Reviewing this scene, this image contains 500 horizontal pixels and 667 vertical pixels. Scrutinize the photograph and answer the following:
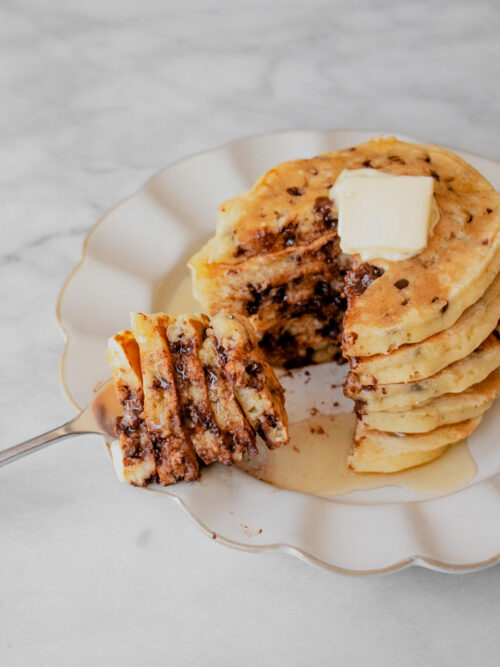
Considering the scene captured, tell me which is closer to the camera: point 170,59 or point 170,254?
point 170,254

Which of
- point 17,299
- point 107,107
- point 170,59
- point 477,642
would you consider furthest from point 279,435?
point 170,59

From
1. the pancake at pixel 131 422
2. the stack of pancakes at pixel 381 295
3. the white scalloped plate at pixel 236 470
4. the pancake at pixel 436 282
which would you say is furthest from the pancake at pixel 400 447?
the pancake at pixel 131 422

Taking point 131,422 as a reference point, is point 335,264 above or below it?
above

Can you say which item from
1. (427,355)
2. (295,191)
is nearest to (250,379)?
(427,355)

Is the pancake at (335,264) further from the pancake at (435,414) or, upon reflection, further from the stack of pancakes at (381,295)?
the pancake at (435,414)

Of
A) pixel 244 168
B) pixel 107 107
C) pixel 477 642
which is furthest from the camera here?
pixel 107 107

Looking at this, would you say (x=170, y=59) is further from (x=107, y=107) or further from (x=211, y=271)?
(x=211, y=271)

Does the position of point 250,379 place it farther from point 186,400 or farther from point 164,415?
point 164,415
